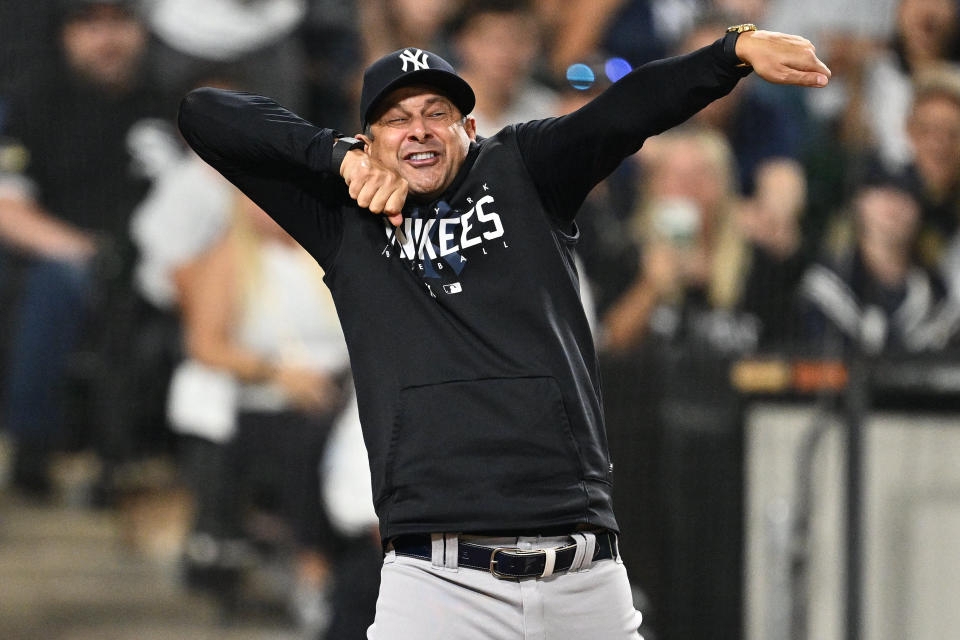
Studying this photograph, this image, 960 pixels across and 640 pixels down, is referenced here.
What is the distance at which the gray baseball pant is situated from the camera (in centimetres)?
218

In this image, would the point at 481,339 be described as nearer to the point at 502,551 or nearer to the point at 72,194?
the point at 502,551

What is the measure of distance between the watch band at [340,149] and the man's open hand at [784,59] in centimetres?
70

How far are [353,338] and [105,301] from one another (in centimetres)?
242

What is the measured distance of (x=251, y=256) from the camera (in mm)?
4797

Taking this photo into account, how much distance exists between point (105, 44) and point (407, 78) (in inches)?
107

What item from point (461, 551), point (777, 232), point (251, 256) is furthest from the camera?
point (777, 232)

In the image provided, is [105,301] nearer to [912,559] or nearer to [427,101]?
[427,101]

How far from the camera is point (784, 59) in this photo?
205 centimetres

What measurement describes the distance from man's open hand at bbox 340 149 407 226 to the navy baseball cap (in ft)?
0.37

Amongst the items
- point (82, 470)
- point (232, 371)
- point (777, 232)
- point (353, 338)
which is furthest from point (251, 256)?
point (353, 338)

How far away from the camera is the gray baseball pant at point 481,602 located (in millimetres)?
2184

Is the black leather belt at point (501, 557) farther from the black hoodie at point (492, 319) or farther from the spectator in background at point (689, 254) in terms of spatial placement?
the spectator in background at point (689, 254)

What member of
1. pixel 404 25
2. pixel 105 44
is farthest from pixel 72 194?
pixel 404 25

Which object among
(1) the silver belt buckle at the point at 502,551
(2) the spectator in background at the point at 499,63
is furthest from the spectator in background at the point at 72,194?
(1) the silver belt buckle at the point at 502,551
